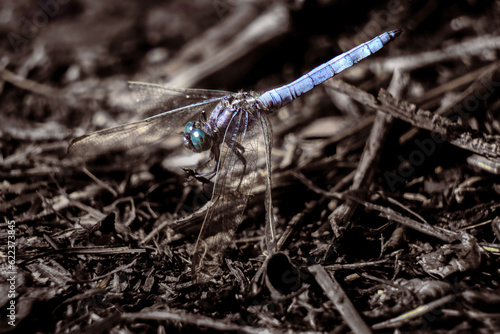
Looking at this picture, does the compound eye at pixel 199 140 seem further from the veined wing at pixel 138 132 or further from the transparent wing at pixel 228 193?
the veined wing at pixel 138 132

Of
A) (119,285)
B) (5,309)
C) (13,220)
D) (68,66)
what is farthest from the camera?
(68,66)

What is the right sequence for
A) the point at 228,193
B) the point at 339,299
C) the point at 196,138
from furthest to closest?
1. the point at 196,138
2. the point at 228,193
3. the point at 339,299

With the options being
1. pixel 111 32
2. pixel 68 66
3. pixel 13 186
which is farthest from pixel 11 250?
pixel 111 32

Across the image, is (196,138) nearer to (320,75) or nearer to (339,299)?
(320,75)

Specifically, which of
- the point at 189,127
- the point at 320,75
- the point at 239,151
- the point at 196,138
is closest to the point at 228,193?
the point at 239,151

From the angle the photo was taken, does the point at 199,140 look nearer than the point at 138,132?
Yes

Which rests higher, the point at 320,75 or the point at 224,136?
the point at 320,75

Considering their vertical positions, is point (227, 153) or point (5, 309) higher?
point (227, 153)

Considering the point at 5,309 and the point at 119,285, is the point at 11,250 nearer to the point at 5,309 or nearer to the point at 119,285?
the point at 5,309
